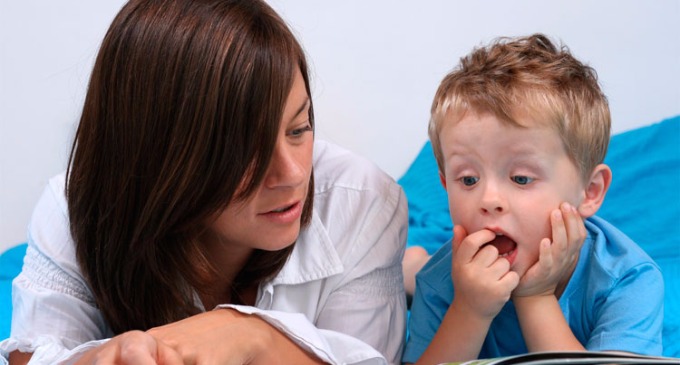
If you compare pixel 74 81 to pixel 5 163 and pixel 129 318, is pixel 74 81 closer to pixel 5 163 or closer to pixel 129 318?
pixel 5 163

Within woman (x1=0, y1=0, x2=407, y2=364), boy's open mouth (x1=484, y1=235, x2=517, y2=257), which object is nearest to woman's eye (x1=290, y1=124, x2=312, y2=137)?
woman (x1=0, y1=0, x2=407, y2=364)

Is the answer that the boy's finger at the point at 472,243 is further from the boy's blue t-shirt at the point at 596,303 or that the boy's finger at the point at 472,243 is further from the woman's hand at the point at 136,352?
the woman's hand at the point at 136,352

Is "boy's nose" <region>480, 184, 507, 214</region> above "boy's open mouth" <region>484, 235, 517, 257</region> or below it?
above

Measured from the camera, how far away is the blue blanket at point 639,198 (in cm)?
211

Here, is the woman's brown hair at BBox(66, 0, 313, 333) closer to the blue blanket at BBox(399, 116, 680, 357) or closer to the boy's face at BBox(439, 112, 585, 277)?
the boy's face at BBox(439, 112, 585, 277)

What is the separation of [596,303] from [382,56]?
1.43 metres

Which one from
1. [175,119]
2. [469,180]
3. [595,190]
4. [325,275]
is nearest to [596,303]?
[595,190]

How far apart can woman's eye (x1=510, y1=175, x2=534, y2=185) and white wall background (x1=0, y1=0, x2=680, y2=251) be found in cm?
141

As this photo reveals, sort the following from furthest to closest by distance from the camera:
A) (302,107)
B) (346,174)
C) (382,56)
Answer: (382,56), (346,174), (302,107)

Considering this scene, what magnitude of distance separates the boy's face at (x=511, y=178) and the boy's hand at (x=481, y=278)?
3 centimetres

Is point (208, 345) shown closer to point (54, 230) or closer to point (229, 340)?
point (229, 340)

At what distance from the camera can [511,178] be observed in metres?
1.42

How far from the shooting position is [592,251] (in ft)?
5.09

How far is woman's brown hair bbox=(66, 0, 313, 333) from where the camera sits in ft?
4.19
